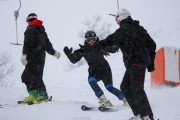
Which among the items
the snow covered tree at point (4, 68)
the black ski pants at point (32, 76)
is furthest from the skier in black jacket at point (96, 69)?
the snow covered tree at point (4, 68)

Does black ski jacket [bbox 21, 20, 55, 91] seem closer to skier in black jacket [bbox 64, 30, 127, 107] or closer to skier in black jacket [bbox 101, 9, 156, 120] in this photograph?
skier in black jacket [bbox 64, 30, 127, 107]

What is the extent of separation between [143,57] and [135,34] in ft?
1.23

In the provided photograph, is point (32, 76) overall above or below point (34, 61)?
below

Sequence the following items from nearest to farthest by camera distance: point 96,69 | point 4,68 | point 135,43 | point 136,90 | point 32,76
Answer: point 136,90
point 135,43
point 96,69
point 32,76
point 4,68

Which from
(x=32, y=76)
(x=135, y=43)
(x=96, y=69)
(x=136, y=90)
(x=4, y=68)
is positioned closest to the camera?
(x=136, y=90)

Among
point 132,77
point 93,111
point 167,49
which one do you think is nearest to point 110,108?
point 93,111

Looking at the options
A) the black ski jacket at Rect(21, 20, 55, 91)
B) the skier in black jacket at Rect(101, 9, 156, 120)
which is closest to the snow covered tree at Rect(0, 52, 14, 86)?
the black ski jacket at Rect(21, 20, 55, 91)

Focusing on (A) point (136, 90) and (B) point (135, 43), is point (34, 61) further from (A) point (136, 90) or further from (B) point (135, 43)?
(A) point (136, 90)

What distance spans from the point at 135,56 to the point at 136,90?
0.53 metres

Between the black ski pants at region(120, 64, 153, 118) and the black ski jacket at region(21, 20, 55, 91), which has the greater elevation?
the black ski jacket at region(21, 20, 55, 91)

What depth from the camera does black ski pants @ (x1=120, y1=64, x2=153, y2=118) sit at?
494cm

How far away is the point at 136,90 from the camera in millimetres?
5051

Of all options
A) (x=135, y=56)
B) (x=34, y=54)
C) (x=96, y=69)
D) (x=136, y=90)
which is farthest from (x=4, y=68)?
(x=136, y=90)

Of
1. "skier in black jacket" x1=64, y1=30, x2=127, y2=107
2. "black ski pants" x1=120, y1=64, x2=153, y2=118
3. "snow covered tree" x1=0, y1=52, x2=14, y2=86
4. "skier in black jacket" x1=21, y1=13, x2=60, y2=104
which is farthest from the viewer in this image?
"snow covered tree" x1=0, y1=52, x2=14, y2=86
